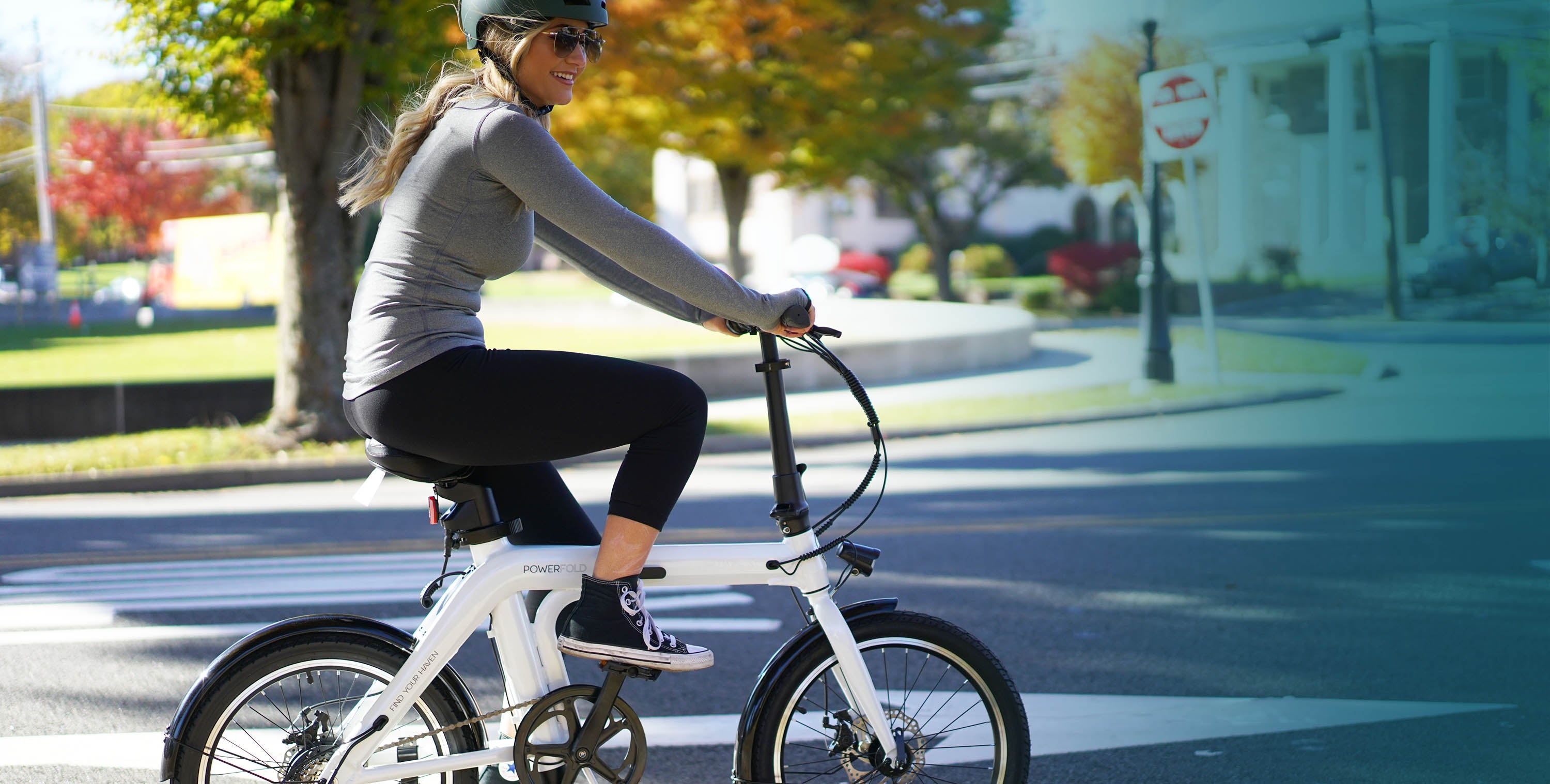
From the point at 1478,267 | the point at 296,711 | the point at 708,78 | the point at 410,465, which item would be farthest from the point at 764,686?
the point at 708,78

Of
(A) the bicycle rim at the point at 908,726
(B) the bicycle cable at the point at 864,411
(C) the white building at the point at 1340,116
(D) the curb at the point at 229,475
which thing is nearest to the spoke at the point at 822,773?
(A) the bicycle rim at the point at 908,726

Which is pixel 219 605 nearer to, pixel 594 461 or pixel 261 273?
pixel 594 461

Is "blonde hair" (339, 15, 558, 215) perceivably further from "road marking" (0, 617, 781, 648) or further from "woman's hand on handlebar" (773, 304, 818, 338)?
"road marking" (0, 617, 781, 648)

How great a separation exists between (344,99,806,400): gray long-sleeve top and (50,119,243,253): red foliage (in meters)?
49.5

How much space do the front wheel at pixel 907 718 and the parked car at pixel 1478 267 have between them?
37.0ft

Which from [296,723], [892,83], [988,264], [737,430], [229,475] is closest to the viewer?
[296,723]

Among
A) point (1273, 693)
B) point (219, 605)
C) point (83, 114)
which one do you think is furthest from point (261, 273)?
point (1273, 693)

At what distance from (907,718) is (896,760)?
4.0 inches

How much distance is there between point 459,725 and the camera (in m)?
3.08

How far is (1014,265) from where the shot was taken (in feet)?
157

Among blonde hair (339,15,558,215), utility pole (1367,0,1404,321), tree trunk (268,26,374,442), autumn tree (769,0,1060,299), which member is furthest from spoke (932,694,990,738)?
autumn tree (769,0,1060,299)

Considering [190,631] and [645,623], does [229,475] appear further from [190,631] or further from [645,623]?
[645,623]

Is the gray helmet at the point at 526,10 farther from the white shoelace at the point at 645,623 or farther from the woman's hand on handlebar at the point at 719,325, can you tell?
the white shoelace at the point at 645,623

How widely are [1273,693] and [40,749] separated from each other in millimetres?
3961
